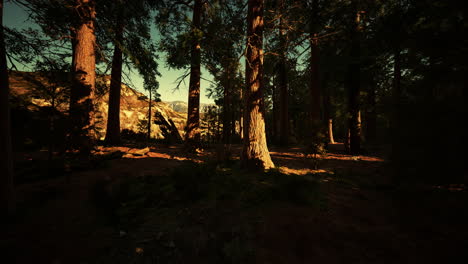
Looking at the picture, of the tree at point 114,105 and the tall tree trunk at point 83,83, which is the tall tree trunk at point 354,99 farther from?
the tree at point 114,105

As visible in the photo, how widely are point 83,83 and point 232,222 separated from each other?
691cm

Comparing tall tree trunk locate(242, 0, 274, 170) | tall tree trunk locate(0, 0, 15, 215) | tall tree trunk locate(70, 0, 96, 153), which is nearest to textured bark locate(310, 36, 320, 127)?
tall tree trunk locate(242, 0, 274, 170)

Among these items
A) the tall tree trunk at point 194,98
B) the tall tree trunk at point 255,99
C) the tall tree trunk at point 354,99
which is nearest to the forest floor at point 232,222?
the tall tree trunk at point 255,99

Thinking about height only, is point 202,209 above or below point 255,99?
Answer: below

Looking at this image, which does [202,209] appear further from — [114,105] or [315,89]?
[114,105]

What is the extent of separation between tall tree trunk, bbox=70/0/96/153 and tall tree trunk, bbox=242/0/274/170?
5.08m

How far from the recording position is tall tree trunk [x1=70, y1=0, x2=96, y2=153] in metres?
4.71

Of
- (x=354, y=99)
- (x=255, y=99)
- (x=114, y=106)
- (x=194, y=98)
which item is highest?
(x=354, y=99)

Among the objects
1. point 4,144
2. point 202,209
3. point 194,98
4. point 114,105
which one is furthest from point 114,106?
point 202,209

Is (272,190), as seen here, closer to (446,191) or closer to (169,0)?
(446,191)

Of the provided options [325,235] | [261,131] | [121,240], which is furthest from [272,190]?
[121,240]

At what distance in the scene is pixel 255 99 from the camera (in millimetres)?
5457

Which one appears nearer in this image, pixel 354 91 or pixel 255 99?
pixel 255 99

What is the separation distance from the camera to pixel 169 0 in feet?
28.1
